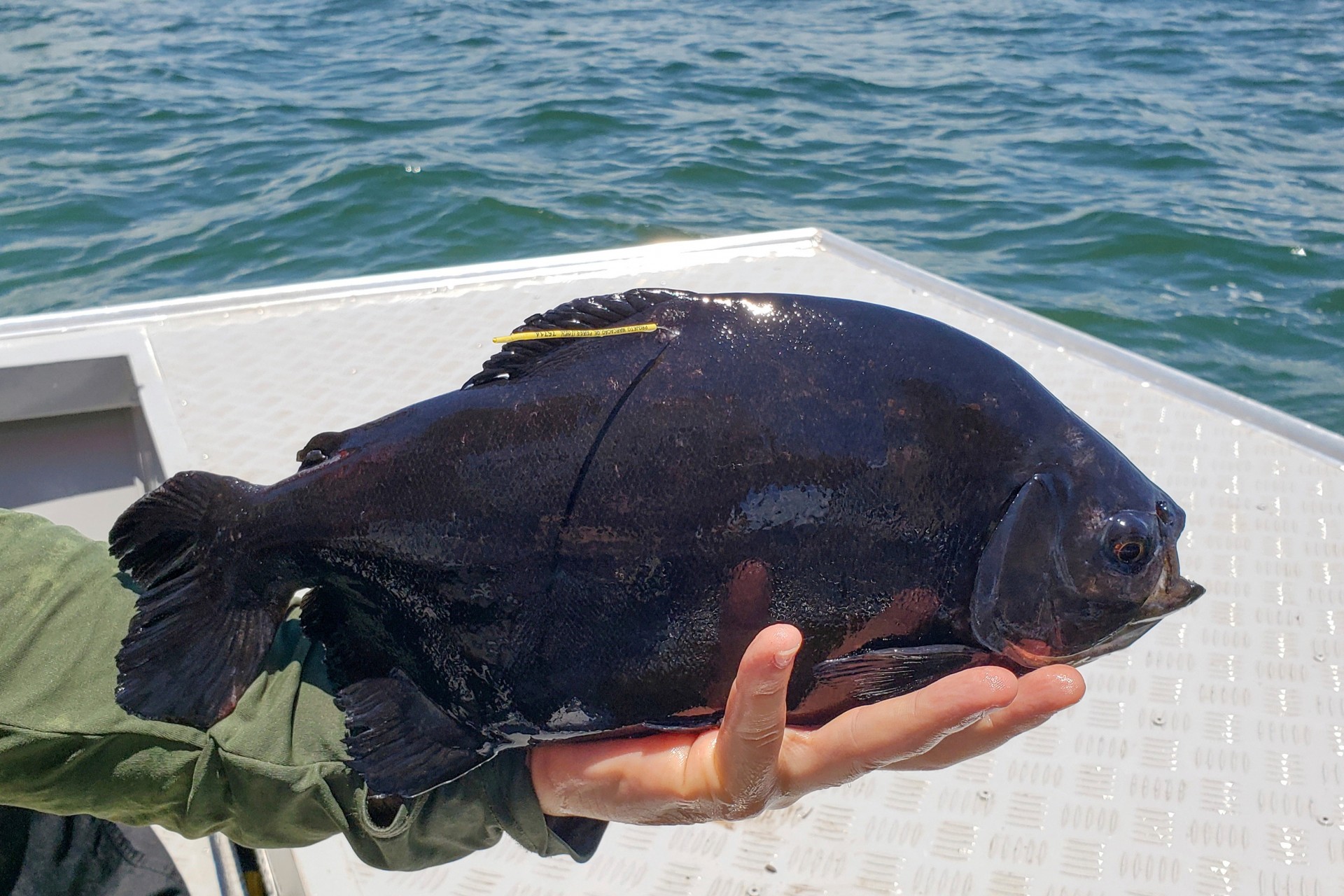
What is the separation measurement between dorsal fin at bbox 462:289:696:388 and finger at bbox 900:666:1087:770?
80 cm

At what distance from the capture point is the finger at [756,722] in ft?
4.97

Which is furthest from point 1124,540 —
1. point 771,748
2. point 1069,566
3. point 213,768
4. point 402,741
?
point 213,768

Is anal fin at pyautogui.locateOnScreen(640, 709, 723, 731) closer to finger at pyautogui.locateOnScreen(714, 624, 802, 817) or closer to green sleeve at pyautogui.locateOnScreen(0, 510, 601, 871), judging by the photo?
finger at pyautogui.locateOnScreen(714, 624, 802, 817)

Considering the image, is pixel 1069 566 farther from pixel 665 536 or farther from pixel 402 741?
pixel 402 741

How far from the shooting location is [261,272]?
831 cm

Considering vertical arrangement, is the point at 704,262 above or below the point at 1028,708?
below

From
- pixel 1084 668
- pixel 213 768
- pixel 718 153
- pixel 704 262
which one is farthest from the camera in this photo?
pixel 718 153

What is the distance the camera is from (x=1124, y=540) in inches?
66.9

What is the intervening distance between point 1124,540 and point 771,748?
64 cm

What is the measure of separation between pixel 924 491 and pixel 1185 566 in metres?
2.05

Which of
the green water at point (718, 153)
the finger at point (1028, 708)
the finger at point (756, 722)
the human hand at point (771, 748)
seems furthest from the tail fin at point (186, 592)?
the green water at point (718, 153)

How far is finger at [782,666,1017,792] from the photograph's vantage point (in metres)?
1.53

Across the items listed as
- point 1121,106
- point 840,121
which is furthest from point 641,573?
point 1121,106

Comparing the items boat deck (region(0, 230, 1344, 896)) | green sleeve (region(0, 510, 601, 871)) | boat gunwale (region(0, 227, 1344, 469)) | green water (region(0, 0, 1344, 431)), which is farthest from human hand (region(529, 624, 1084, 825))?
green water (region(0, 0, 1344, 431))
